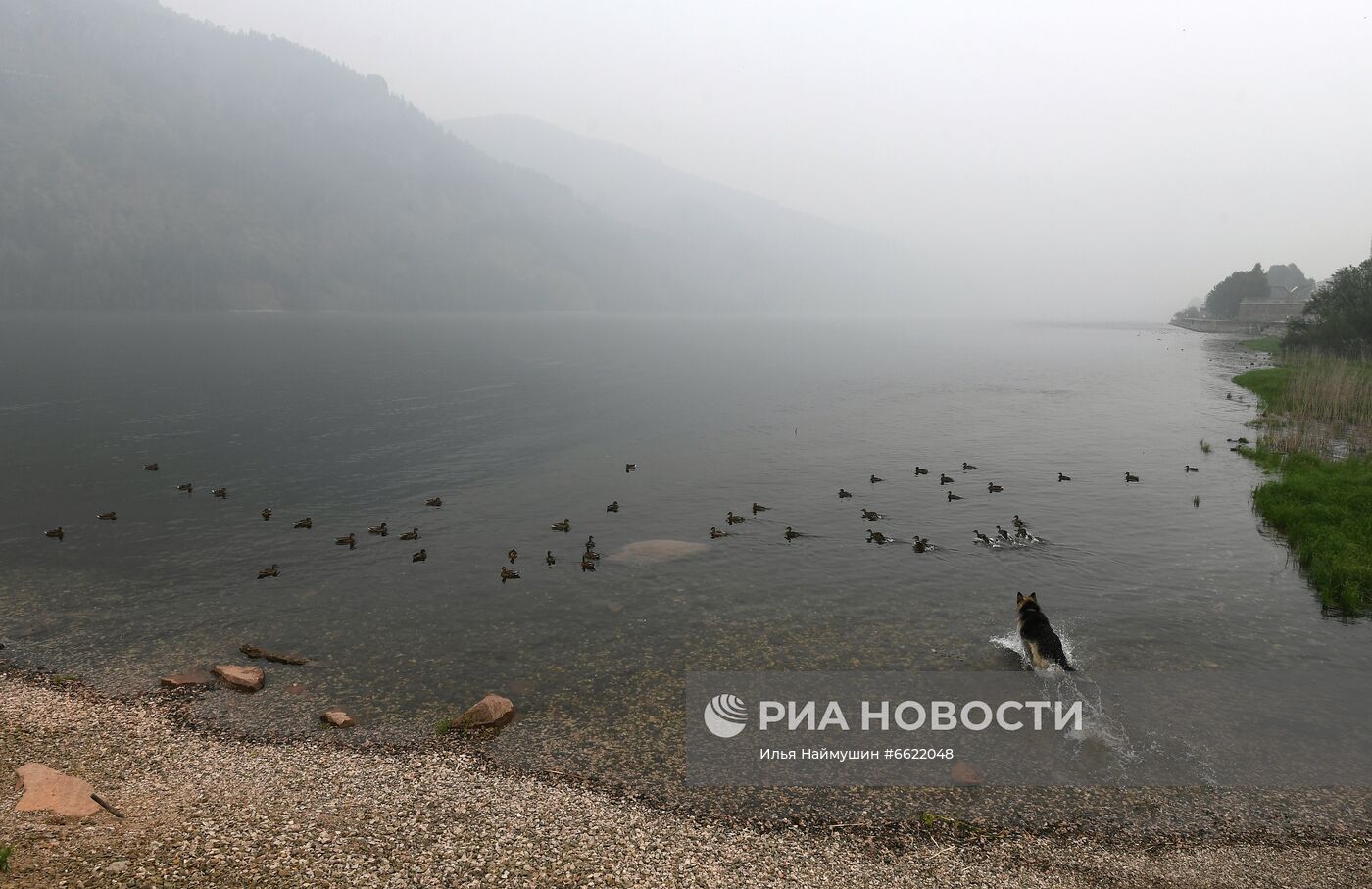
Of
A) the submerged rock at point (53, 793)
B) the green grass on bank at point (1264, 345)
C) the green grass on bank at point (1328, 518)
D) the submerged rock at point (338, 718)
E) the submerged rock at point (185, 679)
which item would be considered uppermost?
the green grass on bank at point (1264, 345)

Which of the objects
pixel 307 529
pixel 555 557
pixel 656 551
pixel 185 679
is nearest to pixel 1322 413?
pixel 656 551

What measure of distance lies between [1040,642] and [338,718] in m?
23.5

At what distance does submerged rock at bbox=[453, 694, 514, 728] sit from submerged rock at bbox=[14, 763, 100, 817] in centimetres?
866

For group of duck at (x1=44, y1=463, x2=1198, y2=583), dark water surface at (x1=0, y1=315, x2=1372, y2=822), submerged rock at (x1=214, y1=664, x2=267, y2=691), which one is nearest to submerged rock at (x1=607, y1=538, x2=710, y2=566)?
dark water surface at (x1=0, y1=315, x2=1372, y2=822)

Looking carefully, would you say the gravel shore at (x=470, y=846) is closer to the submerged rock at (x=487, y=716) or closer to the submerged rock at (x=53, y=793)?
the submerged rock at (x=53, y=793)

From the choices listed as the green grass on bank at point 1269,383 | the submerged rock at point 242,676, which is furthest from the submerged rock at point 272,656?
the green grass on bank at point 1269,383

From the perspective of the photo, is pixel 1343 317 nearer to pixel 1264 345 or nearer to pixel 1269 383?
pixel 1269 383

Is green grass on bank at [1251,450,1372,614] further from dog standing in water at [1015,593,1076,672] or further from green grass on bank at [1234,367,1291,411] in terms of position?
green grass on bank at [1234,367,1291,411]

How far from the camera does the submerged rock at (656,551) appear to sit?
1501 inches

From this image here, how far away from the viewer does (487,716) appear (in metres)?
22.1

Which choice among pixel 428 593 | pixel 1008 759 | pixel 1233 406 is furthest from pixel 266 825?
pixel 1233 406

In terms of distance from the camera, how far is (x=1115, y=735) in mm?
21766

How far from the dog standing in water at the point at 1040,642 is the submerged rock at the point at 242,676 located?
26.7 m

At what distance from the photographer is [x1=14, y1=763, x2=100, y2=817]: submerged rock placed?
1670cm
